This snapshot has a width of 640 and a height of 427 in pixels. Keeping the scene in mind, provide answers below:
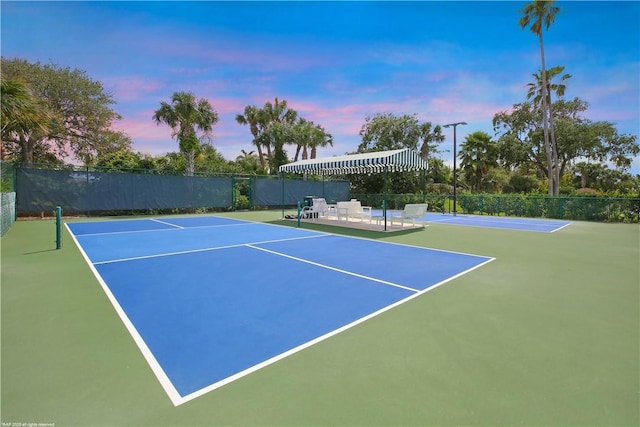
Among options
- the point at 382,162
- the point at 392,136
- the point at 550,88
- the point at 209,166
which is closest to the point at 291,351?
the point at 382,162

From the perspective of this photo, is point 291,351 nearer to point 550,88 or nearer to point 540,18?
point 540,18

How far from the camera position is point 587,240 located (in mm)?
10367

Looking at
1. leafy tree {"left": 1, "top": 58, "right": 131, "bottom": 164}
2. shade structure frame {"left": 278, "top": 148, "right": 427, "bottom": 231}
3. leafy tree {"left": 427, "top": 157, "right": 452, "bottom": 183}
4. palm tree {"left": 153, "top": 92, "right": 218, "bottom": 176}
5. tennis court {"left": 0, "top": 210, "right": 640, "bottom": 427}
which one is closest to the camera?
tennis court {"left": 0, "top": 210, "right": 640, "bottom": 427}

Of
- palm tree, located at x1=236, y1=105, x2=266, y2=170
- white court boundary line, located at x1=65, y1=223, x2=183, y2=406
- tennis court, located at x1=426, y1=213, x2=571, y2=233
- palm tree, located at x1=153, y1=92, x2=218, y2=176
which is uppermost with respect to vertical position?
palm tree, located at x1=236, y1=105, x2=266, y2=170

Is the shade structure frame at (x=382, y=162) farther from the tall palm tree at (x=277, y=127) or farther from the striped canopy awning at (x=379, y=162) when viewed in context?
the tall palm tree at (x=277, y=127)

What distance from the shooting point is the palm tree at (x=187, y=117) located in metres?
24.0

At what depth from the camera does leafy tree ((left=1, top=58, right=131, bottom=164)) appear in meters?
22.2

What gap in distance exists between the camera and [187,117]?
24.2 meters

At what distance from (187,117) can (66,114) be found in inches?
347

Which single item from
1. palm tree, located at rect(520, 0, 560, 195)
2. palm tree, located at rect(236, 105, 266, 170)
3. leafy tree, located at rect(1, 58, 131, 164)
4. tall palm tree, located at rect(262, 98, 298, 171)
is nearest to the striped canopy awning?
palm tree, located at rect(520, 0, 560, 195)

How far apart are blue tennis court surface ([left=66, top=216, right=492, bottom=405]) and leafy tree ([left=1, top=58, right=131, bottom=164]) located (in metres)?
20.0


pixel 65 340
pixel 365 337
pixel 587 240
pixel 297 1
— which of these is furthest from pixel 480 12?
pixel 65 340

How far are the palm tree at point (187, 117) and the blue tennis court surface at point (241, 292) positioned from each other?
646 inches

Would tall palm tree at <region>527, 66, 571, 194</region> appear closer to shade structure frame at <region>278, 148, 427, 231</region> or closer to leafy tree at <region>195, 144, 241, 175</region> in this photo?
shade structure frame at <region>278, 148, 427, 231</region>
